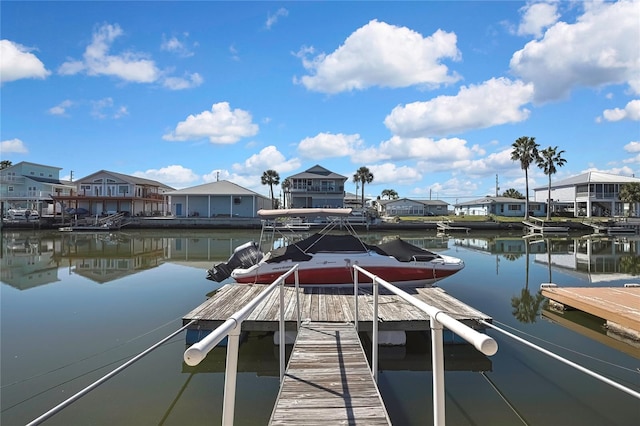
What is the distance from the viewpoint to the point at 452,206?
A: 79.6 m

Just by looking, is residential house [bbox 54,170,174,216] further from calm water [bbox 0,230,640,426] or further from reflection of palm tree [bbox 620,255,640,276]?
reflection of palm tree [bbox 620,255,640,276]

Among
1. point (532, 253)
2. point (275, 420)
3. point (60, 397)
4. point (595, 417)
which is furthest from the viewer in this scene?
point (532, 253)

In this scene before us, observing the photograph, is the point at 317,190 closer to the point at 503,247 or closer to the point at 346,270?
the point at 503,247

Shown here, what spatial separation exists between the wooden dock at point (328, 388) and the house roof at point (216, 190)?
44.8 m

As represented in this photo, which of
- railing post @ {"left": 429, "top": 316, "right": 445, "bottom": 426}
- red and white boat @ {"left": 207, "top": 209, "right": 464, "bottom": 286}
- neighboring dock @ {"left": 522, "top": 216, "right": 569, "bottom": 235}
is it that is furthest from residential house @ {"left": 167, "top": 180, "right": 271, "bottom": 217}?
railing post @ {"left": 429, "top": 316, "right": 445, "bottom": 426}

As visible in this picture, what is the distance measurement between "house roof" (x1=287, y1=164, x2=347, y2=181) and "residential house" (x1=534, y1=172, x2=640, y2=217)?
35.3 m

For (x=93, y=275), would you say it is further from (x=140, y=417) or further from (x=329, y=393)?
(x=329, y=393)

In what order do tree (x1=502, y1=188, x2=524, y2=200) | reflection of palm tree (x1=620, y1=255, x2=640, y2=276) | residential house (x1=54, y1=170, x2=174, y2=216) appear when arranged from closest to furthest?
reflection of palm tree (x1=620, y1=255, x2=640, y2=276) → residential house (x1=54, y1=170, x2=174, y2=216) → tree (x1=502, y1=188, x2=524, y2=200)

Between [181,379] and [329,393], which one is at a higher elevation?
→ [329,393]

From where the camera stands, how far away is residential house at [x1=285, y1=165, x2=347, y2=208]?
52.4 meters

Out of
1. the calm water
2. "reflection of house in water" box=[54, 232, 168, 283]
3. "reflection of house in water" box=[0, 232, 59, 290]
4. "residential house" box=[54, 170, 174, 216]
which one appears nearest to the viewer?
the calm water

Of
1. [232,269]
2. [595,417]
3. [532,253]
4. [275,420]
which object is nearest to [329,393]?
[275,420]

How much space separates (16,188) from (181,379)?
2534 inches

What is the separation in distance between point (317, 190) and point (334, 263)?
142ft
